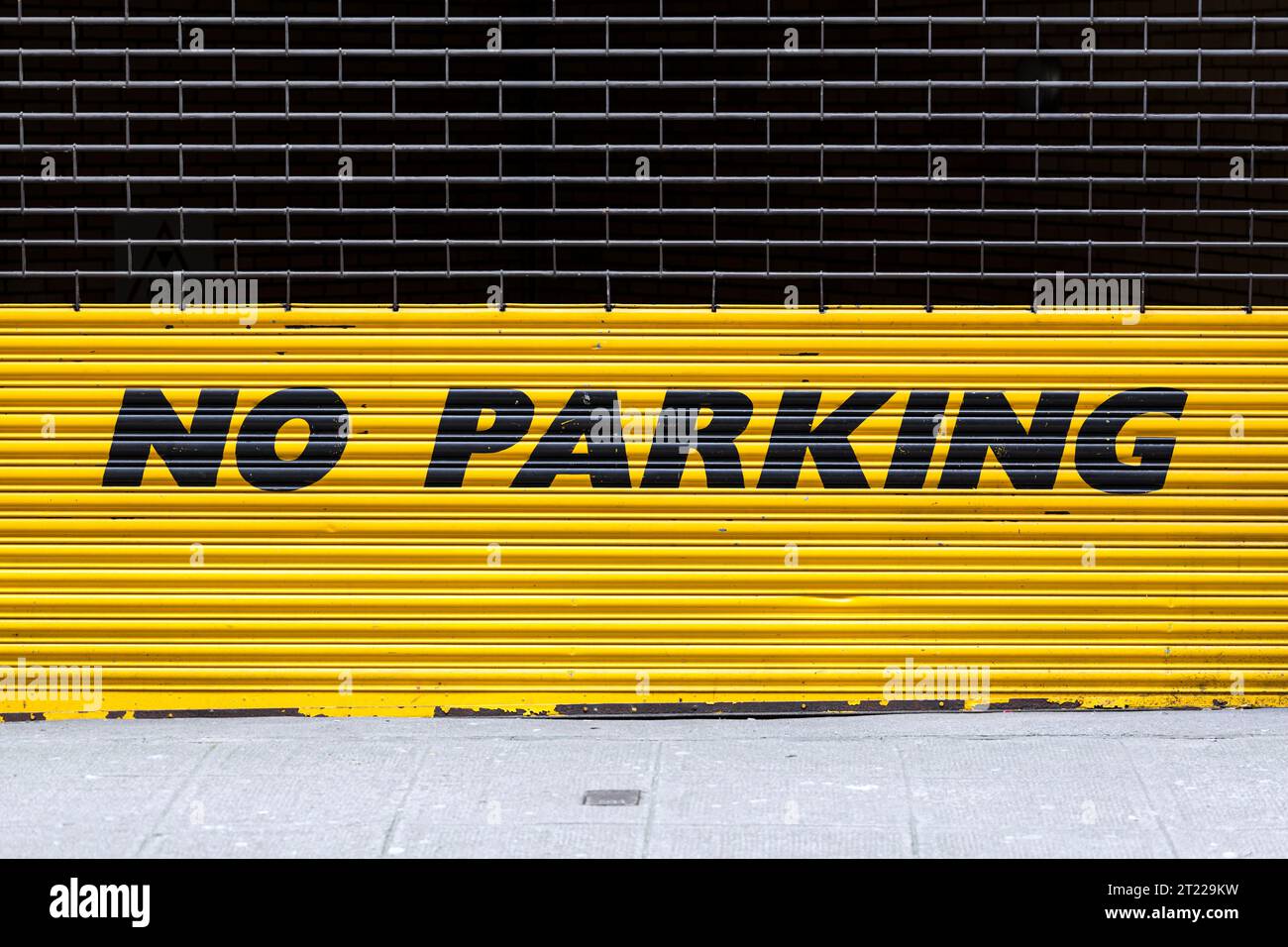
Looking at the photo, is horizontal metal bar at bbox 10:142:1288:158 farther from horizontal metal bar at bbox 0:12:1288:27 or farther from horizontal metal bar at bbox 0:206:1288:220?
horizontal metal bar at bbox 0:12:1288:27

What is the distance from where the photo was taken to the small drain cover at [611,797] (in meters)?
6.06

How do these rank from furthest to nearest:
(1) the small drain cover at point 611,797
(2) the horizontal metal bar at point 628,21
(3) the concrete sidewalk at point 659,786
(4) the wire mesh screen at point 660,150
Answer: (4) the wire mesh screen at point 660,150, (2) the horizontal metal bar at point 628,21, (1) the small drain cover at point 611,797, (3) the concrete sidewalk at point 659,786

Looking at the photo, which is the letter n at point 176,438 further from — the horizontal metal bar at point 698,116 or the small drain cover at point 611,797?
the small drain cover at point 611,797

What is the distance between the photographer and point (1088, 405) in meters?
7.09

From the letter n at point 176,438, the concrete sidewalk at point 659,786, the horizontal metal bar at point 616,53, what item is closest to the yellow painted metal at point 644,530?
the letter n at point 176,438

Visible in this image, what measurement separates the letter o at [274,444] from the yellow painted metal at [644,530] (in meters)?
0.06

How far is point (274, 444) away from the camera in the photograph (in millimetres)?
7109

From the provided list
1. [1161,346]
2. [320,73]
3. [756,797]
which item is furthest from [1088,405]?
[320,73]

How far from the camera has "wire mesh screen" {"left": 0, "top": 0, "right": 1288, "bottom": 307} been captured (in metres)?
7.02

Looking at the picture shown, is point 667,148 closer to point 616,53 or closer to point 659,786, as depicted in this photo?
point 616,53

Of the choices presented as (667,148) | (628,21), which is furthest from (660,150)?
(628,21)

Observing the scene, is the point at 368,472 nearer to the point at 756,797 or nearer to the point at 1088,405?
the point at 756,797

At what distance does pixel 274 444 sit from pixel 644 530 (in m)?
1.61

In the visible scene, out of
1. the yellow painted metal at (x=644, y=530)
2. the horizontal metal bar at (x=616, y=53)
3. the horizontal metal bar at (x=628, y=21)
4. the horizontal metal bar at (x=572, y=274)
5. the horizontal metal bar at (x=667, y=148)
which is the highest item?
the horizontal metal bar at (x=628, y=21)
